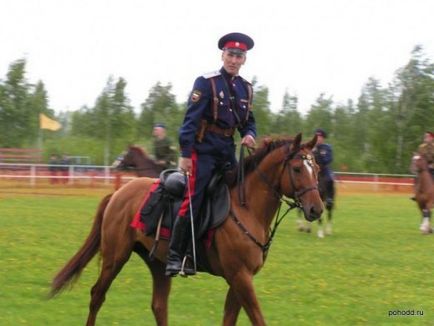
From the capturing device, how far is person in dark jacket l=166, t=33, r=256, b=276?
7.49 m

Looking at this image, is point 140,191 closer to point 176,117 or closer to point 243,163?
point 243,163

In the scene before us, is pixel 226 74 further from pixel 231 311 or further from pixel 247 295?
pixel 231 311

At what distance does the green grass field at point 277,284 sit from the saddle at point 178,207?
1.59 meters

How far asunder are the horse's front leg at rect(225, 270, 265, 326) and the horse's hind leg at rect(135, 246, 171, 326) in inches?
58.8

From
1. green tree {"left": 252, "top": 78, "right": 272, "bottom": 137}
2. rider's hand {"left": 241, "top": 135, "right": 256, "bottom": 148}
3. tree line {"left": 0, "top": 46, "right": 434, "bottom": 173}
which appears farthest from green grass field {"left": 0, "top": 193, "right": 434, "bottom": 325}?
green tree {"left": 252, "top": 78, "right": 272, "bottom": 137}

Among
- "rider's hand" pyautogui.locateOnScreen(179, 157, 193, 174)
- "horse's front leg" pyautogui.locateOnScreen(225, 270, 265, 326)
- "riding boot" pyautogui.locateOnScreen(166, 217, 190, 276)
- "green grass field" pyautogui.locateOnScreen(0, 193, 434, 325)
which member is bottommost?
"green grass field" pyautogui.locateOnScreen(0, 193, 434, 325)

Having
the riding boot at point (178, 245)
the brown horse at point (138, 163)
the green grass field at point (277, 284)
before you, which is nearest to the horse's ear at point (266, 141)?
the riding boot at point (178, 245)

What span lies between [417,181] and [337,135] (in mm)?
50056

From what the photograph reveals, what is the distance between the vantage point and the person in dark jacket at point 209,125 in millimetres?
7492

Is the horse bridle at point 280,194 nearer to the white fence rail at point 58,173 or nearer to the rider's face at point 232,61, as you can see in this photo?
the rider's face at point 232,61

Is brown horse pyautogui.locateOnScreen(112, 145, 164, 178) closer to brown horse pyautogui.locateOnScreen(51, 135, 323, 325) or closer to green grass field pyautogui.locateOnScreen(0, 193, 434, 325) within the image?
green grass field pyautogui.locateOnScreen(0, 193, 434, 325)

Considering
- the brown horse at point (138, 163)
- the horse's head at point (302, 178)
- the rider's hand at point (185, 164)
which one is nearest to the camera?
the horse's head at point (302, 178)

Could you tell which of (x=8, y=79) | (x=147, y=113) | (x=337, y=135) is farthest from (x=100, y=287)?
(x=337, y=135)

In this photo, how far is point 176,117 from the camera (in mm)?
60031
